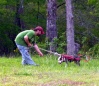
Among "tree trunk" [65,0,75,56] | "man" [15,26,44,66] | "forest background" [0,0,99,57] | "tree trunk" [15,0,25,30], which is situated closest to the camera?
"man" [15,26,44,66]

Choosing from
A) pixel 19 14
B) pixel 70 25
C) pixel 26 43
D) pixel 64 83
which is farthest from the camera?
pixel 19 14

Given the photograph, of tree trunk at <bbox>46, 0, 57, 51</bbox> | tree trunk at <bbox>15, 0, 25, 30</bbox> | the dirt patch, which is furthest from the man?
tree trunk at <bbox>15, 0, 25, 30</bbox>

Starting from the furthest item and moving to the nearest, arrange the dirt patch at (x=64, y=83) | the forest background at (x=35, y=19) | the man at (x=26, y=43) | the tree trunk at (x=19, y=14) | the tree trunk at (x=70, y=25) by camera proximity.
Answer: the tree trunk at (x=19, y=14)
the forest background at (x=35, y=19)
the tree trunk at (x=70, y=25)
the man at (x=26, y=43)
the dirt patch at (x=64, y=83)

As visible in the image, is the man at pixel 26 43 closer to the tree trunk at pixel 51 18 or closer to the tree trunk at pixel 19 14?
the tree trunk at pixel 51 18

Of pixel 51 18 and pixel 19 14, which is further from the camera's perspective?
pixel 19 14

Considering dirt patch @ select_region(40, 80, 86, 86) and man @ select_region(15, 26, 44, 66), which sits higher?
man @ select_region(15, 26, 44, 66)

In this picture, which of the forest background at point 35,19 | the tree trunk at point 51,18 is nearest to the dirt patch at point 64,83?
the tree trunk at point 51,18

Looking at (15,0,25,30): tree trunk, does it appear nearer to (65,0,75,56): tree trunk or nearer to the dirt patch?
(65,0,75,56): tree trunk

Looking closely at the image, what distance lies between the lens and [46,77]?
32.4 ft

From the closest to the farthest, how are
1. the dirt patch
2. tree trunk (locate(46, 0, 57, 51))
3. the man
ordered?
the dirt patch
the man
tree trunk (locate(46, 0, 57, 51))

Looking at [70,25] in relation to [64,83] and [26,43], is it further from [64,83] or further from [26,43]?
[64,83]

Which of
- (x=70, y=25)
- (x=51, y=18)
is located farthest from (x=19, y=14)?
(x=70, y=25)

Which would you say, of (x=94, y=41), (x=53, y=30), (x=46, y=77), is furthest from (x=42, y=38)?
(x=46, y=77)

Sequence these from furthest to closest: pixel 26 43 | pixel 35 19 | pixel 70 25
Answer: pixel 35 19
pixel 70 25
pixel 26 43
